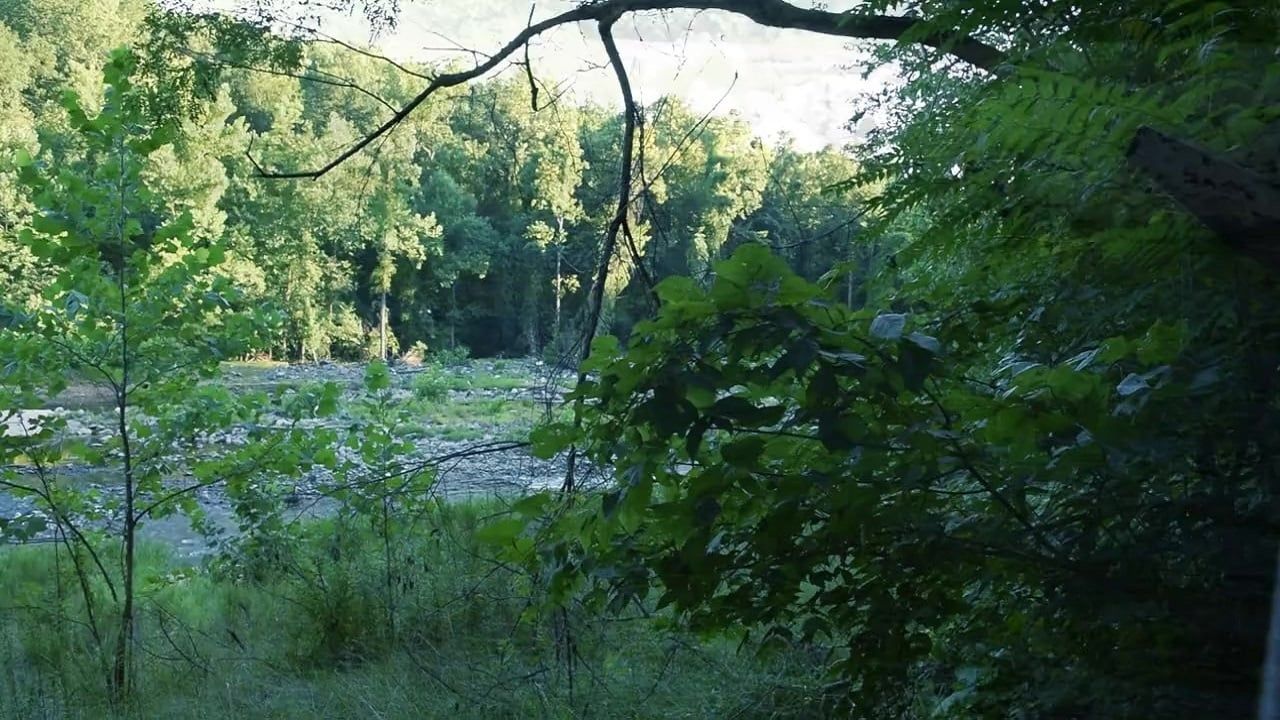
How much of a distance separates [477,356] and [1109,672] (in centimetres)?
1400

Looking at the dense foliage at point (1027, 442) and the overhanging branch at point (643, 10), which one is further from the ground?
the overhanging branch at point (643, 10)

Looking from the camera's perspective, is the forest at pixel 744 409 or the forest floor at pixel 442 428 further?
the forest floor at pixel 442 428

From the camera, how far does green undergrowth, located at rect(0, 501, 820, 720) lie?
→ 3748 millimetres

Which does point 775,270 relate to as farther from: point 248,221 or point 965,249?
point 248,221

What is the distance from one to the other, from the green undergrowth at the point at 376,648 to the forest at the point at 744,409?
28mm

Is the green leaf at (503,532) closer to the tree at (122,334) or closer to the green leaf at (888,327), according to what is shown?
the green leaf at (888,327)

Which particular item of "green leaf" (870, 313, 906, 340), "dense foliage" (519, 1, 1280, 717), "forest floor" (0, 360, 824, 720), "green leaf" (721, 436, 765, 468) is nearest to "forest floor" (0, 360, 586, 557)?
"forest floor" (0, 360, 824, 720)

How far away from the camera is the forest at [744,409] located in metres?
1.72

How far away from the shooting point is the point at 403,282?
25531mm

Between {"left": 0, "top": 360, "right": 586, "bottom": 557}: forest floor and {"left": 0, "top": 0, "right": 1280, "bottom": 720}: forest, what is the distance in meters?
0.09

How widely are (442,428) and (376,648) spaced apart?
10537 millimetres

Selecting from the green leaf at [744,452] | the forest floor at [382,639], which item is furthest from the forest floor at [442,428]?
the green leaf at [744,452]

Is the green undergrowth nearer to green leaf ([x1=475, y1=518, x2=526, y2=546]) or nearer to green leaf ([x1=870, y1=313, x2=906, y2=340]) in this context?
green leaf ([x1=475, y1=518, x2=526, y2=546])

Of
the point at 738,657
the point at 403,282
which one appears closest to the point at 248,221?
the point at 403,282
